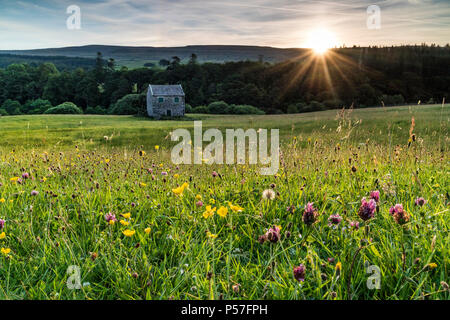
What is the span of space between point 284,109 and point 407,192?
7276 centimetres

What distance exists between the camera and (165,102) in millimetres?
60031

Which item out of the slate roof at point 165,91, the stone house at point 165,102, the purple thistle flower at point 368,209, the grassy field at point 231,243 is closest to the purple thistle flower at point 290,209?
the grassy field at point 231,243

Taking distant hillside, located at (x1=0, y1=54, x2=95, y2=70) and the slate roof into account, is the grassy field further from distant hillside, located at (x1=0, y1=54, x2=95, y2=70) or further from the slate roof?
distant hillside, located at (x1=0, y1=54, x2=95, y2=70)

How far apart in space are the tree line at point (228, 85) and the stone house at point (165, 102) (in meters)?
7.65

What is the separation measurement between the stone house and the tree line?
7652 mm

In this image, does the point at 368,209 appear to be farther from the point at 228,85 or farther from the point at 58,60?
the point at 58,60

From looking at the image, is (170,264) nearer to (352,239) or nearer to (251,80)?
(352,239)

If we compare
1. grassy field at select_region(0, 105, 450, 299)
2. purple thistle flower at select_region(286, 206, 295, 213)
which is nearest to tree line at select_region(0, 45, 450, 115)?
grassy field at select_region(0, 105, 450, 299)

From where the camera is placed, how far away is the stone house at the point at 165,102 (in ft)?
195

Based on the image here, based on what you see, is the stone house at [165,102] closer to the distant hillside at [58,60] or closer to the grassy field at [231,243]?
the grassy field at [231,243]

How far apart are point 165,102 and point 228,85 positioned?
906 inches

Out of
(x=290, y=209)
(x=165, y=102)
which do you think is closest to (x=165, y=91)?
(x=165, y=102)

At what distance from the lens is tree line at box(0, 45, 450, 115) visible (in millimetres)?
71625
